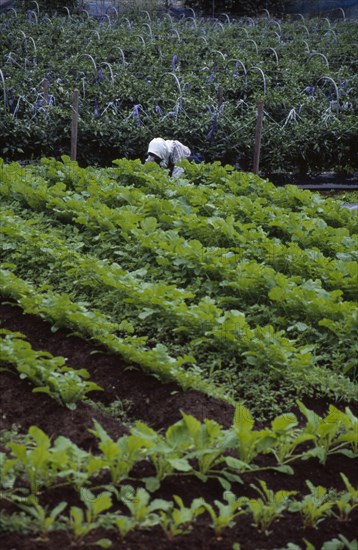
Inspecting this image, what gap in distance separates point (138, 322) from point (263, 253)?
5.34ft

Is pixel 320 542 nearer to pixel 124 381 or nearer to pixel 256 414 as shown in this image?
pixel 256 414

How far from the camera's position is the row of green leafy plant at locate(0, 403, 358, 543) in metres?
4.18

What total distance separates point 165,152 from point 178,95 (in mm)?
3608

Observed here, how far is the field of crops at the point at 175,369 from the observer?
4320 mm

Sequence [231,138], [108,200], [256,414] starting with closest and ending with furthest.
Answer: [256,414], [108,200], [231,138]

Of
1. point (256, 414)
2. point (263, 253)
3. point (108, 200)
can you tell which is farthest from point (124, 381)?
point (108, 200)

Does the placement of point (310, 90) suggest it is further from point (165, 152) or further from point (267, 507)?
point (267, 507)

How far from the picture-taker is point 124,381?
5.96 metres

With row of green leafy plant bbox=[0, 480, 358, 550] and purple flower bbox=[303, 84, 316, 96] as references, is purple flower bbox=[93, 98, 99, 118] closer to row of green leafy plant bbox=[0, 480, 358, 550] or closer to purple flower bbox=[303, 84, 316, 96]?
purple flower bbox=[303, 84, 316, 96]

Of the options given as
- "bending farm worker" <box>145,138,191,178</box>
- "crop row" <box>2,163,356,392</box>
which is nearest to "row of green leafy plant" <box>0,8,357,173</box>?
"bending farm worker" <box>145,138,191,178</box>

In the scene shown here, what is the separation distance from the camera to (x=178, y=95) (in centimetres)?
1628

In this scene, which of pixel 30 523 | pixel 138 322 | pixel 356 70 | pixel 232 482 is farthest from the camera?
pixel 356 70

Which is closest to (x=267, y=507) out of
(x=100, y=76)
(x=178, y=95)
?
(x=178, y=95)

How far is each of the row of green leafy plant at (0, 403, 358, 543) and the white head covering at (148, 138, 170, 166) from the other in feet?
26.7
